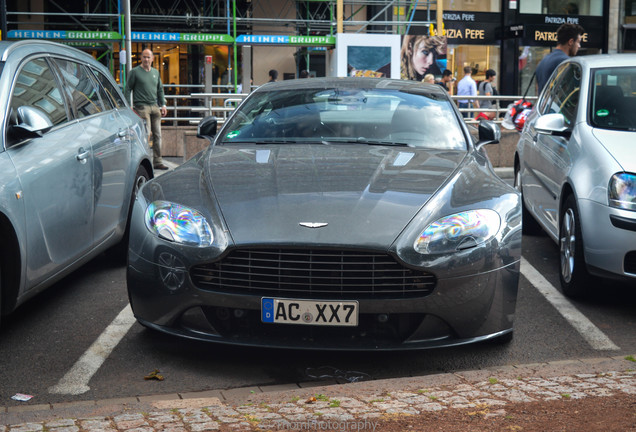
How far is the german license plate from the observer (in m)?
4.14

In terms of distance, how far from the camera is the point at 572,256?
18.9ft

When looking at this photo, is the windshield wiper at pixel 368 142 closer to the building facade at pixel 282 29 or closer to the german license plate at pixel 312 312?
the german license plate at pixel 312 312

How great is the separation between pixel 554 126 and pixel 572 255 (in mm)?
1085

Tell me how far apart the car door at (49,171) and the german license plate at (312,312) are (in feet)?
4.86

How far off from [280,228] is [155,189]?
3.17 ft

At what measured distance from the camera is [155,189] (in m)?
4.87

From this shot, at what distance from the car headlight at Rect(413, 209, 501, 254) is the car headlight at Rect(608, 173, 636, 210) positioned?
117 centimetres

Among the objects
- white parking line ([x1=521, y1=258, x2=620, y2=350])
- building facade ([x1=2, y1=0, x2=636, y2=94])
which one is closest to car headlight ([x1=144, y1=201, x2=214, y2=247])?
white parking line ([x1=521, y1=258, x2=620, y2=350])

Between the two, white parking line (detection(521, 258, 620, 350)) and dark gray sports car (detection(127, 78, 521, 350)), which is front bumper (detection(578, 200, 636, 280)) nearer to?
white parking line (detection(521, 258, 620, 350))

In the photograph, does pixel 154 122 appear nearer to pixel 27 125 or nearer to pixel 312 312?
pixel 27 125

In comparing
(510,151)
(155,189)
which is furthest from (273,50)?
(155,189)

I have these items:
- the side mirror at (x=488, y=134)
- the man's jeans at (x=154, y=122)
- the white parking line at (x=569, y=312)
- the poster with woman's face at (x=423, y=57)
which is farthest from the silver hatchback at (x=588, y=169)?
the poster with woman's face at (x=423, y=57)

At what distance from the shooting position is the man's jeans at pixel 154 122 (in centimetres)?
1420

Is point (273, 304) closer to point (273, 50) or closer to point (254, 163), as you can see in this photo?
point (254, 163)
